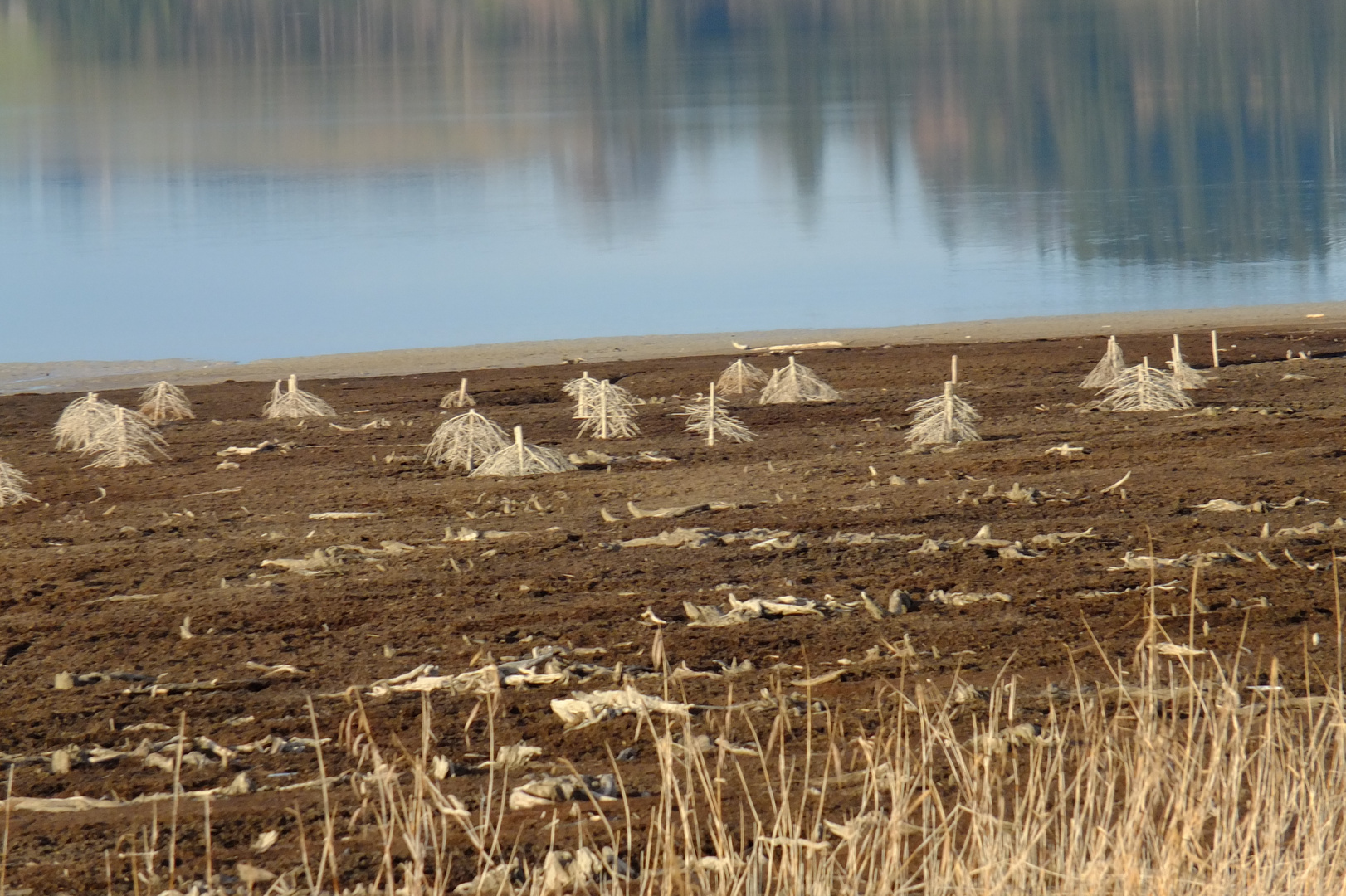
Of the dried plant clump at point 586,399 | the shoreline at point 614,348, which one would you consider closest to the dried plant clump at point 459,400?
the dried plant clump at point 586,399

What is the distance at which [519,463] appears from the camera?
9797 millimetres

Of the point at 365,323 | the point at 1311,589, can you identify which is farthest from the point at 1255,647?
the point at 365,323

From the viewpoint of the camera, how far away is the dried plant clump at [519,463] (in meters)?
9.78

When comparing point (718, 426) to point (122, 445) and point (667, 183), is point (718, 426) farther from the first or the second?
point (667, 183)

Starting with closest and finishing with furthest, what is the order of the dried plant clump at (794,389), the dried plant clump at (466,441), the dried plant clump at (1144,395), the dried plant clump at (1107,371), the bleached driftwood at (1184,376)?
1. the dried plant clump at (466,441)
2. the dried plant clump at (1144,395)
3. the bleached driftwood at (1184,376)
4. the dried plant clump at (1107,371)
5. the dried plant clump at (794,389)

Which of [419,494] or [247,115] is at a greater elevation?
[247,115]

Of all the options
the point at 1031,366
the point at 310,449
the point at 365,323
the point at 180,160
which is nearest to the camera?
the point at 310,449

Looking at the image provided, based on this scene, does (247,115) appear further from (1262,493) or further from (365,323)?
(1262,493)

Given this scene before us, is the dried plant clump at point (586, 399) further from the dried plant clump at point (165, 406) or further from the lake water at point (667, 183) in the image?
the lake water at point (667, 183)

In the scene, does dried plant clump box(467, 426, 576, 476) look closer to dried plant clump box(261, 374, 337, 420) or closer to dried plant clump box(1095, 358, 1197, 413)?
dried plant clump box(261, 374, 337, 420)

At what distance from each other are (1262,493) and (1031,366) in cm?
642

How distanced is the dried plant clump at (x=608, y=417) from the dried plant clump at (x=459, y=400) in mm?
1484

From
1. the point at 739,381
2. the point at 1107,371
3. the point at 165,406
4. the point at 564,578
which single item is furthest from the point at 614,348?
the point at 564,578

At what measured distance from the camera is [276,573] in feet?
24.8
